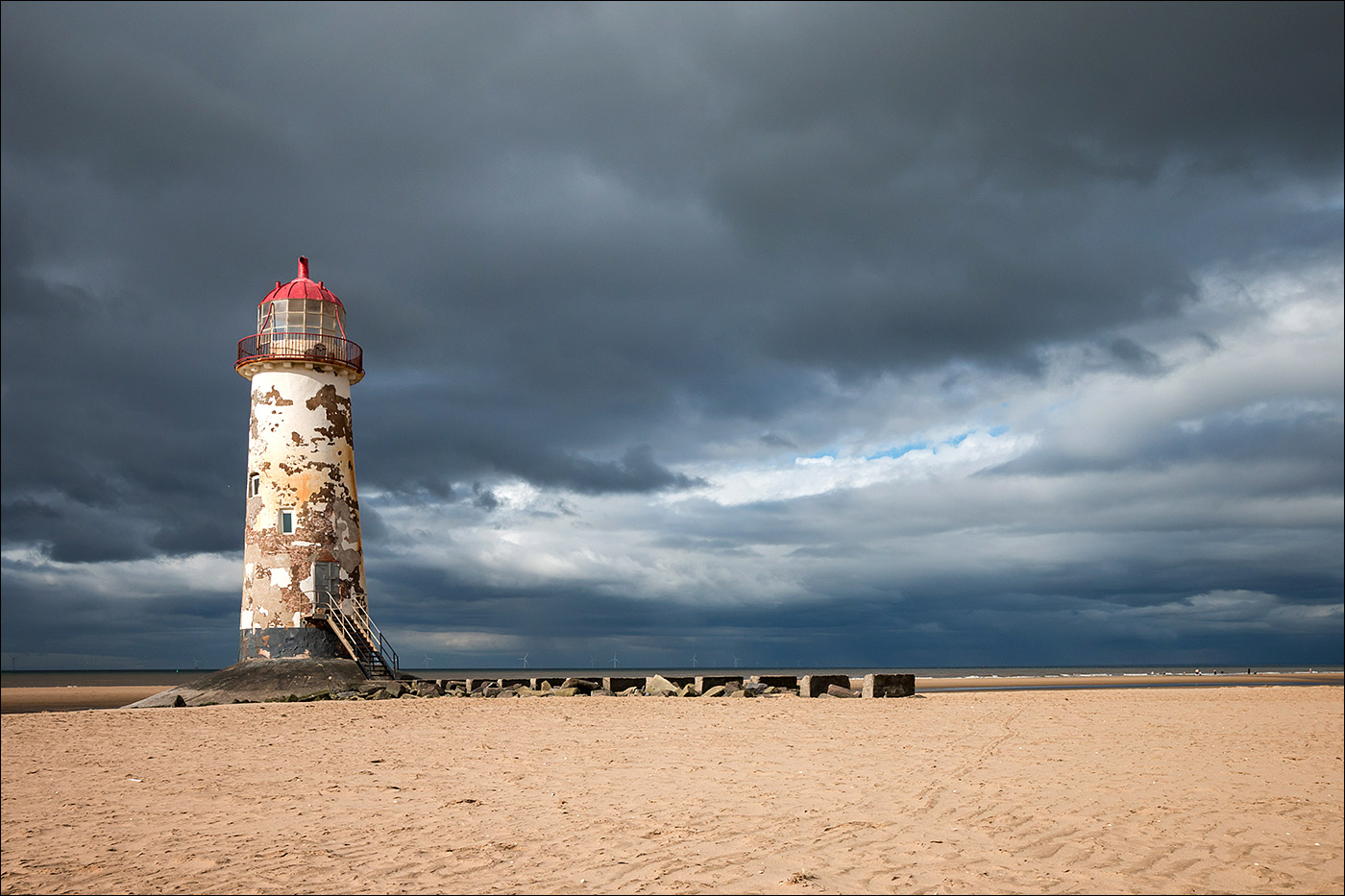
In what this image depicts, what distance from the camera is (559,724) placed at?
57.6 feet

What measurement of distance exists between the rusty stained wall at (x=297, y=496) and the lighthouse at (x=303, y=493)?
0.09 feet

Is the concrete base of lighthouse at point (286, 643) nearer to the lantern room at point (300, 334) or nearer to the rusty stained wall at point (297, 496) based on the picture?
the rusty stained wall at point (297, 496)

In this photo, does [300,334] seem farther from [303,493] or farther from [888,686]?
[888,686]

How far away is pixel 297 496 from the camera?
26500mm

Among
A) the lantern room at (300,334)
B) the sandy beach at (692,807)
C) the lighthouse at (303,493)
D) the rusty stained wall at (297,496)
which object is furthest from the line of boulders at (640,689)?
the lantern room at (300,334)

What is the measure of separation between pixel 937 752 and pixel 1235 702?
47.3 feet

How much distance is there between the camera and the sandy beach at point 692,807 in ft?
23.2

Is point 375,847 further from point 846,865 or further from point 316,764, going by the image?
point 316,764

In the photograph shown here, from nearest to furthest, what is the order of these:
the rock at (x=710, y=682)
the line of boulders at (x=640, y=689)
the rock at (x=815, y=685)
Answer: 1. the rock at (x=815, y=685)
2. the line of boulders at (x=640, y=689)
3. the rock at (x=710, y=682)

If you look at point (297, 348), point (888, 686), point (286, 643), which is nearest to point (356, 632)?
point (286, 643)

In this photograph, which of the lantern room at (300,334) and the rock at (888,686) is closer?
the rock at (888,686)

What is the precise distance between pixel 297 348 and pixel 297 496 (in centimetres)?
420

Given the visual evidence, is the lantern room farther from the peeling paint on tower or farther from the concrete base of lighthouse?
the concrete base of lighthouse

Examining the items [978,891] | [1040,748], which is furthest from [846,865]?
[1040,748]
